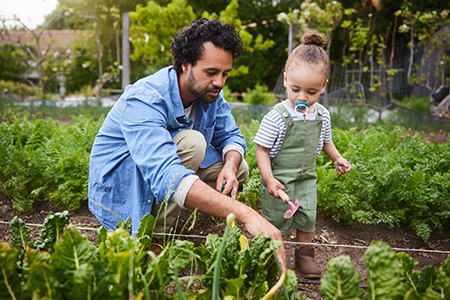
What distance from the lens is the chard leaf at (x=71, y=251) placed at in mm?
1026

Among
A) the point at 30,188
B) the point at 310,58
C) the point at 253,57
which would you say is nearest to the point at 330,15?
the point at 310,58

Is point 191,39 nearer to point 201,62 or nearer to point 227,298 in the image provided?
point 201,62

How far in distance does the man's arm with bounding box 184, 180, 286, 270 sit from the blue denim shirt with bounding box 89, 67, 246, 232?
0.49 feet

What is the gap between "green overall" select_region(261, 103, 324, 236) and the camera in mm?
2057

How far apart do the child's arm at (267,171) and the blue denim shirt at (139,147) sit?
1.56ft

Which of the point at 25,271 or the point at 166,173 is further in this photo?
the point at 166,173

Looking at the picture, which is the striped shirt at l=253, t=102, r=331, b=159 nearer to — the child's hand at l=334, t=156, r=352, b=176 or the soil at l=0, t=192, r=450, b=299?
the child's hand at l=334, t=156, r=352, b=176

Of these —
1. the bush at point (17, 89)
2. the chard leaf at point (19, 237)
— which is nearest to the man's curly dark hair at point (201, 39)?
the chard leaf at point (19, 237)

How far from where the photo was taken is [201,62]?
1919 mm

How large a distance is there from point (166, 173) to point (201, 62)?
2.55ft

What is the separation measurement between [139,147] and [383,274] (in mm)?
1161

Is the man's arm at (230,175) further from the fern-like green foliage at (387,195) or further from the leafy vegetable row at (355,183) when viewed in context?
the fern-like green foliage at (387,195)

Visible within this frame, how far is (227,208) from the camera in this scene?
1358mm

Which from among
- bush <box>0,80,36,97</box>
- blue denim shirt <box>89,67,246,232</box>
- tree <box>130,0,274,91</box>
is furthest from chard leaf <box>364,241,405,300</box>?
bush <box>0,80,36,97</box>
